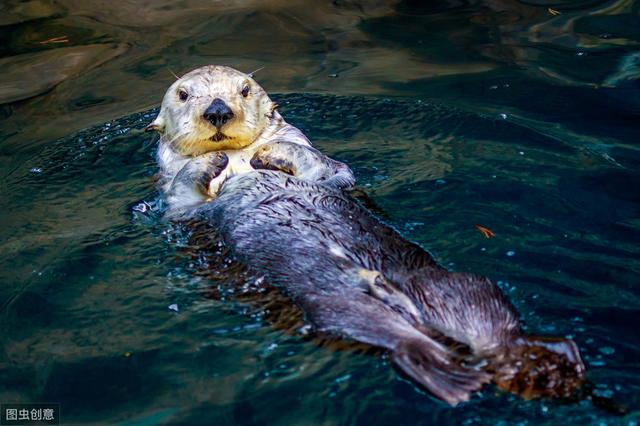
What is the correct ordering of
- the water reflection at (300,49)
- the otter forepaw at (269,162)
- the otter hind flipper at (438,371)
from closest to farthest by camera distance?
1. the otter hind flipper at (438,371)
2. the otter forepaw at (269,162)
3. the water reflection at (300,49)

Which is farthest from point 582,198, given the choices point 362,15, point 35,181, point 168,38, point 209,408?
point 168,38

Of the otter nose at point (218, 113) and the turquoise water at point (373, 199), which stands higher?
the otter nose at point (218, 113)

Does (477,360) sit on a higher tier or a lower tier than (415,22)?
lower

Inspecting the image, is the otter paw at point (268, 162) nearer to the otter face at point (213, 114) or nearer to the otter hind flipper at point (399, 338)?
the otter face at point (213, 114)

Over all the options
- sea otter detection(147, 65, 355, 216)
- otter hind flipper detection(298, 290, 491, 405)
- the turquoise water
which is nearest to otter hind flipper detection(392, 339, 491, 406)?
otter hind flipper detection(298, 290, 491, 405)

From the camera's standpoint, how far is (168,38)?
303 inches

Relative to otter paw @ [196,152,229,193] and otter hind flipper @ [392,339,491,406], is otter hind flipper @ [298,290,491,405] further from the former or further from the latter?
otter paw @ [196,152,229,193]

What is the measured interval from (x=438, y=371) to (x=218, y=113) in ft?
7.55

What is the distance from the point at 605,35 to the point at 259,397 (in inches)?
211

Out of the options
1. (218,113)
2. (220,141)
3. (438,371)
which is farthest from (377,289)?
(220,141)

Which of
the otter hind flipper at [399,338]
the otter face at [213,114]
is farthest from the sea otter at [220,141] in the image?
the otter hind flipper at [399,338]

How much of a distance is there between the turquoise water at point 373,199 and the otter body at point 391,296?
0.12 meters

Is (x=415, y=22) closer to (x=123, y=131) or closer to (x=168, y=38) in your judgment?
(x=168, y=38)

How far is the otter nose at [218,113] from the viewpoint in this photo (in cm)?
443
